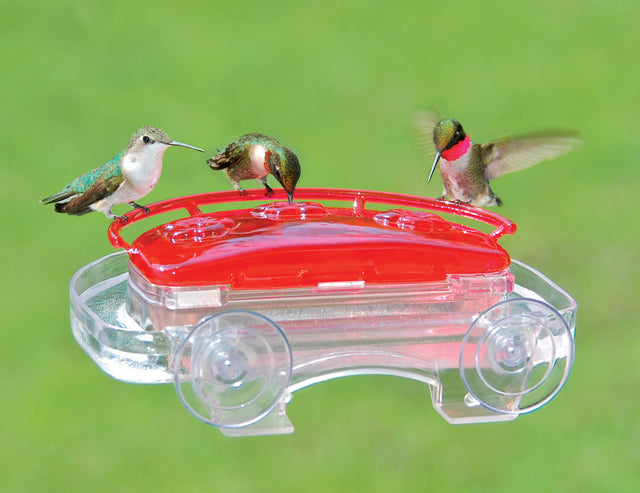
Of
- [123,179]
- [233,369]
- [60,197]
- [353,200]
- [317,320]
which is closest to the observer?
[233,369]

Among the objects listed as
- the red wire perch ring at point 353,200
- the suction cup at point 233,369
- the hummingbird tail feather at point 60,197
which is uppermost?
the red wire perch ring at point 353,200

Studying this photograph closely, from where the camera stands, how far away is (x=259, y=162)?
240 cm

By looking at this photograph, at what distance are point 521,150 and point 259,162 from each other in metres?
0.94

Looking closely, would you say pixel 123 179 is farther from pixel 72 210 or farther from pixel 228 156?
pixel 228 156

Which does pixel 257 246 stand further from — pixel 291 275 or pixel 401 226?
pixel 401 226

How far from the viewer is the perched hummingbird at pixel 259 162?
7.52 feet

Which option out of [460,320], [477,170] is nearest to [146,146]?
[460,320]

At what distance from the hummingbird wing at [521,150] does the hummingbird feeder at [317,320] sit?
574 mm

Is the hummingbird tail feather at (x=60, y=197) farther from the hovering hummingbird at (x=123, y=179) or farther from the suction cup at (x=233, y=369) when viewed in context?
the suction cup at (x=233, y=369)

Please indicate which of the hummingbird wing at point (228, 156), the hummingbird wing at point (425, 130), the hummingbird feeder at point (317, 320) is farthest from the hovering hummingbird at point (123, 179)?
the hummingbird wing at point (425, 130)

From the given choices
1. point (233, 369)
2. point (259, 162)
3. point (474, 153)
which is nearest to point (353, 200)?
point (259, 162)

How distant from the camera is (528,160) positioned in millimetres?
2795

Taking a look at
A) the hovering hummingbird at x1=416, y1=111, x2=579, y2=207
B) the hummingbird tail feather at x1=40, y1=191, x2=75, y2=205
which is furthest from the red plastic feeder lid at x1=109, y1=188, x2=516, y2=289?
the hovering hummingbird at x1=416, y1=111, x2=579, y2=207

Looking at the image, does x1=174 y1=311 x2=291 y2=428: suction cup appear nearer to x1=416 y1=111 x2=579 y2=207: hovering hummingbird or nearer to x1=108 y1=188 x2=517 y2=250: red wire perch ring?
x1=108 y1=188 x2=517 y2=250: red wire perch ring
